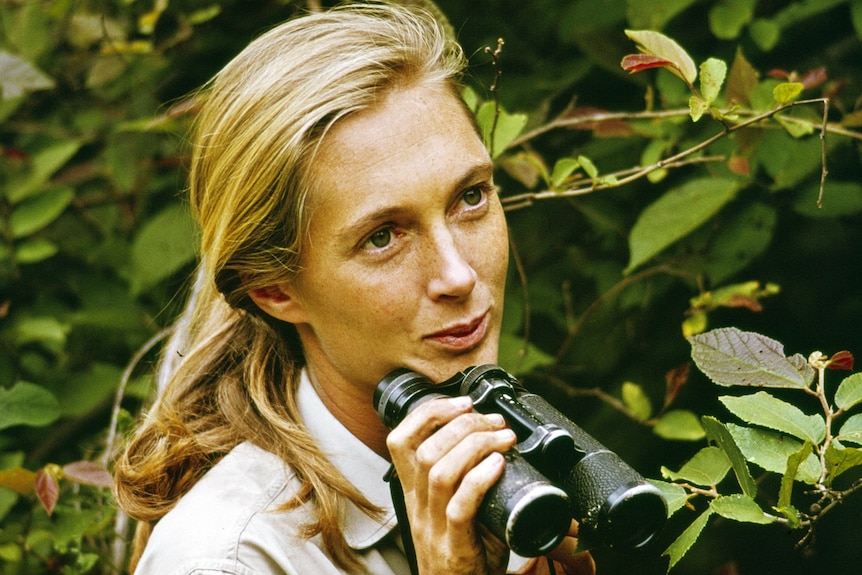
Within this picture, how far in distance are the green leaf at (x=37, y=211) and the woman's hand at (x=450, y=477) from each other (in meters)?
1.73

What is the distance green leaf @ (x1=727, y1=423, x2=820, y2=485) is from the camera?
138 cm

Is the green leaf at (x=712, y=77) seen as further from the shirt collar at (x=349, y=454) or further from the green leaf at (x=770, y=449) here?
the shirt collar at (x=349, y=454)

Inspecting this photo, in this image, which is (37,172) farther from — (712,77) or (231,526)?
(712,77)

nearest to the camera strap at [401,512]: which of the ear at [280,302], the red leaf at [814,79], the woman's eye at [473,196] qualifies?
the ear at [280,302]

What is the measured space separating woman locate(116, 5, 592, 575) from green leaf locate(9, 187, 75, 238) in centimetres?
96

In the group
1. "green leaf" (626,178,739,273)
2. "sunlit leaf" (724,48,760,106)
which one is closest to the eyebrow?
"green leaf" (626,178,739,273)

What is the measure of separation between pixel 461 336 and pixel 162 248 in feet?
4.69

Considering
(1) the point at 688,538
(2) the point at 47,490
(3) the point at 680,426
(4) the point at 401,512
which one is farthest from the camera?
(3) the point at 680,426

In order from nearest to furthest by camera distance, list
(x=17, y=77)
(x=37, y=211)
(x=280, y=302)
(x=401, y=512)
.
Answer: (x=401, y=512) → (x=280, y=302) → (x=17, y=77) → (x=37, y=211)

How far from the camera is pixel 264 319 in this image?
206 centimetres

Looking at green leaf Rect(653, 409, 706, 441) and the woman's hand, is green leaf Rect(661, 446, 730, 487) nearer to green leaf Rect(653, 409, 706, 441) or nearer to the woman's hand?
the woman's hand

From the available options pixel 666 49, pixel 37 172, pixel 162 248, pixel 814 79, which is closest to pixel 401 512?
pixel 666 49

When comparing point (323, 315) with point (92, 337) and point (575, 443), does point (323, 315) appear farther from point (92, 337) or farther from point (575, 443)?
point (92, 337)

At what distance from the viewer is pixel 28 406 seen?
228cm
